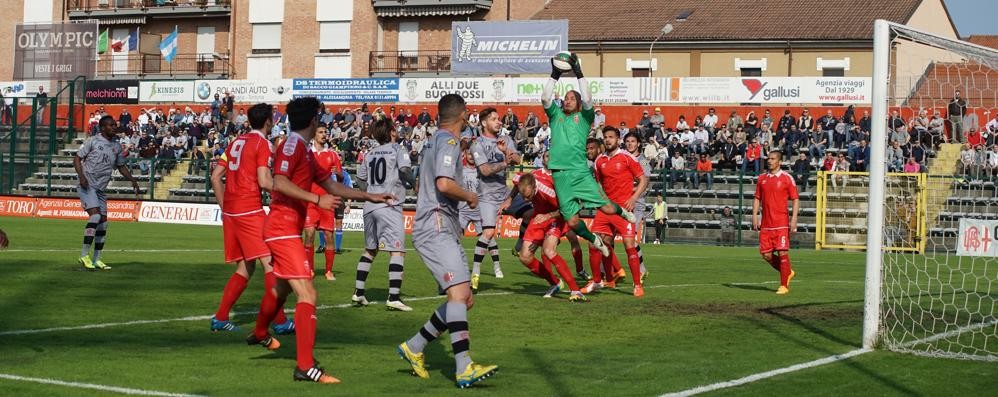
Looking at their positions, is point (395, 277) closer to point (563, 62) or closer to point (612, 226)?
point (563, 62)

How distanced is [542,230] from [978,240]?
17.2m

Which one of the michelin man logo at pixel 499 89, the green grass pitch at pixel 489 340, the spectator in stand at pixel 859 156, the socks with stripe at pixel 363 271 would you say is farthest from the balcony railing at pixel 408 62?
the socks with stripe at pixel 363 271

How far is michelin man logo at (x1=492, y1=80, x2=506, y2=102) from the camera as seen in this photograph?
49.9 m

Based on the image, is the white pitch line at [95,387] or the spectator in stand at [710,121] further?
the spectator in stand at [710,121]

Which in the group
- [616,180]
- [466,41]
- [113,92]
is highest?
[466,41]

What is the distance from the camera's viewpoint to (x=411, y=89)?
52281 mm

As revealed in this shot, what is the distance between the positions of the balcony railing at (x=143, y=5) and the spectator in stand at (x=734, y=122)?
37930 millimetres

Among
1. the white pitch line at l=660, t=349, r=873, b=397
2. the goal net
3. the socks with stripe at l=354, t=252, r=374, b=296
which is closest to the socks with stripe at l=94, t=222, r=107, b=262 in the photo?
the socks with stripe at l=354, t=252, r=374, b=296

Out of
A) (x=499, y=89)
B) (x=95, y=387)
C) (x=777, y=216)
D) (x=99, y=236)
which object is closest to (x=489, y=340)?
(x=95, y=387)

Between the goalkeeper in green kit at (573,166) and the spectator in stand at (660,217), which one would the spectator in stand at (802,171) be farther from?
the goalkeeper in green kit at (573,166)

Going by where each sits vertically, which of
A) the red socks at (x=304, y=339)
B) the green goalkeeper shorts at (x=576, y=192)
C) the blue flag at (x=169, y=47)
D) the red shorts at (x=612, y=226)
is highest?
the blue flag at (x=169, y=47)

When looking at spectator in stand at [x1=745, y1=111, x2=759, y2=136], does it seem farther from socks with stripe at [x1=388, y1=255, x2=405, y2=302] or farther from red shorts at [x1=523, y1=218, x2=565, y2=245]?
socks with stripe at [x1=388, y1=255, x2=405, y2=302]

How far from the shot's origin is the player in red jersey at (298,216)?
30.0 ft

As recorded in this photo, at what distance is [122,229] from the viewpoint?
33.7 metres
